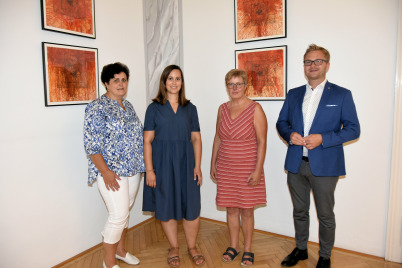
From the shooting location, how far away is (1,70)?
6.84 feet

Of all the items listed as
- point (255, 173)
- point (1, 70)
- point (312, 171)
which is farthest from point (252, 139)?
point (1, 70)

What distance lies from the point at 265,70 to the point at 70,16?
6.08ft

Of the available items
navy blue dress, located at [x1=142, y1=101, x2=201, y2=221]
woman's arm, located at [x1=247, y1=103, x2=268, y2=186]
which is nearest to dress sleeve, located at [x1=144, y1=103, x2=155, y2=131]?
navy blue dress, located at [x1=142, y1=101, x2=201, y2=221]

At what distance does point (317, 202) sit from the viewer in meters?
2.29

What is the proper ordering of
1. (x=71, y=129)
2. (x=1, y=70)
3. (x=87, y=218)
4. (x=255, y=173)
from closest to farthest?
(x=1, y=70) < (x=255, y=173) < (x=71, y=129) < (x=87, y=218)

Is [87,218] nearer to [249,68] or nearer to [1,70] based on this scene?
[1,70]

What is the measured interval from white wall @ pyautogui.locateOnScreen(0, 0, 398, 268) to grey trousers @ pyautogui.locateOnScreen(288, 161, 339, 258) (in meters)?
0.51

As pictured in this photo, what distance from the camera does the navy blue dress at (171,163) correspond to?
2.39 m

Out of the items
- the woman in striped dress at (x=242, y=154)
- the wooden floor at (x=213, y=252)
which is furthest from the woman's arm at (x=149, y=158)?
the wooden floor at (x=213, y=252)

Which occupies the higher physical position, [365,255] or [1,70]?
[1,70]

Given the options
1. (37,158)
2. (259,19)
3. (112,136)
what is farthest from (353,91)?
(37,158)

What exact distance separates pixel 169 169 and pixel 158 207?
1.08 feet

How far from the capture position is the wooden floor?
2559 millimetres

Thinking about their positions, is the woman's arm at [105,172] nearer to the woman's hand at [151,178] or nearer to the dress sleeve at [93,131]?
the dress sleeve at [93,131]
